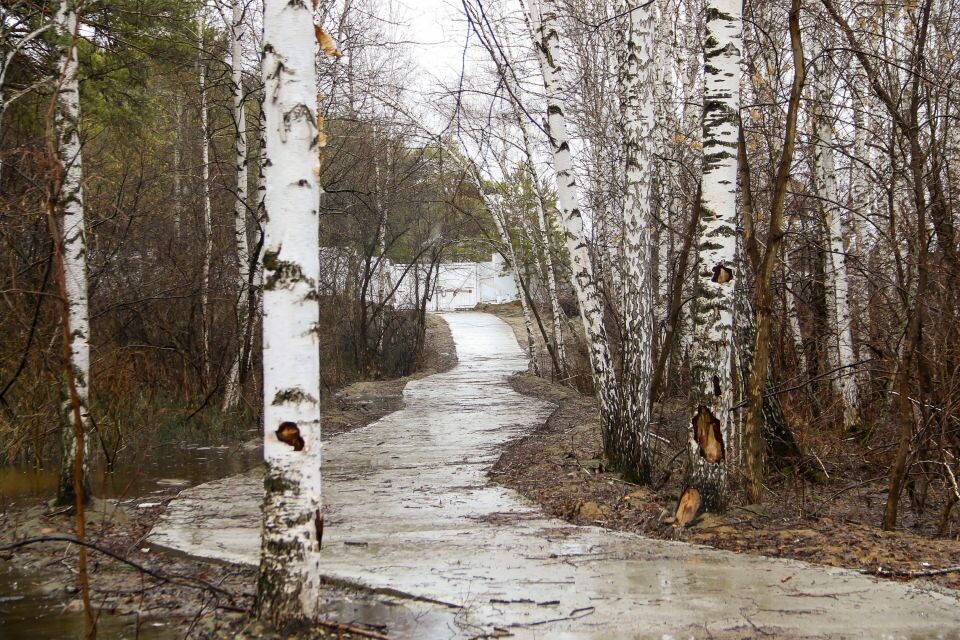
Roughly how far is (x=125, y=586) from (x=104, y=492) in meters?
4.21

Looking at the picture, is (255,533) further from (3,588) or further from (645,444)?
(645,444)

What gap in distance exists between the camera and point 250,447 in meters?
13.7

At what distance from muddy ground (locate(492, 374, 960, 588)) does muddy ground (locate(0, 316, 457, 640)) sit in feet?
10.4

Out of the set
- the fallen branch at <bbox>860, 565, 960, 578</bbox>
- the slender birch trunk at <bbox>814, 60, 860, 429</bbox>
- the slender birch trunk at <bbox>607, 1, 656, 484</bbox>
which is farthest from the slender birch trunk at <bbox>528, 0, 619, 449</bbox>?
the fallen branch at <bbox>860, 565, 960, 578</bbox>

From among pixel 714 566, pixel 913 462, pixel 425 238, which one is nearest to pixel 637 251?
pixel 913 462

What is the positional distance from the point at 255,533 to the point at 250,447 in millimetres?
6393

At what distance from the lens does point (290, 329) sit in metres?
4.43

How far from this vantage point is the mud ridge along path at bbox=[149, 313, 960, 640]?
4934mm

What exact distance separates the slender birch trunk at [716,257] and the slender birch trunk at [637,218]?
189 cm

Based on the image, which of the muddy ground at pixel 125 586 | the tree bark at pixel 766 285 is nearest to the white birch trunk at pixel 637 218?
the tree bark at pixel 766 285

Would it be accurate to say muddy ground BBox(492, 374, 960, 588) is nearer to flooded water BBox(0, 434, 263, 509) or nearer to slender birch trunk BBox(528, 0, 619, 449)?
slender birch trunk BBox(528, 0, 619, 449)

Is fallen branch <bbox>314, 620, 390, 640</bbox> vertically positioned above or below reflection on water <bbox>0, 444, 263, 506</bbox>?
above

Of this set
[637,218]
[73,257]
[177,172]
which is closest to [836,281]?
[637,218]

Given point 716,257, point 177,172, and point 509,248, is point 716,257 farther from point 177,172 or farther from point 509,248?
point 177,172
